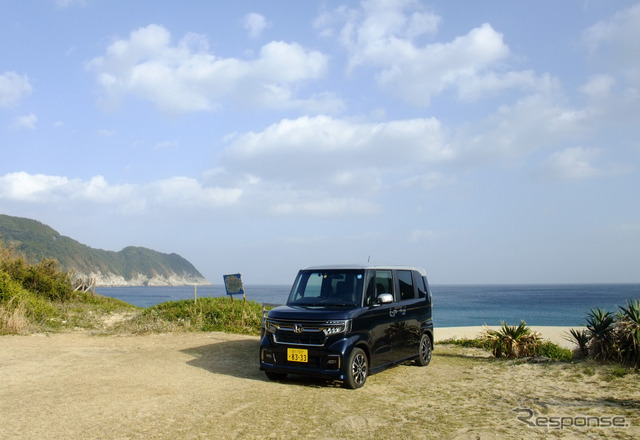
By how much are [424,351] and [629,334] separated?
154 inches

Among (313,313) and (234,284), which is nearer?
(313,313)

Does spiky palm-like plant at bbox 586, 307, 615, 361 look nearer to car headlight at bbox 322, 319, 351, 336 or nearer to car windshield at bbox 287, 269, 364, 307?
car windshield at bbox 287, 269, 364, 307

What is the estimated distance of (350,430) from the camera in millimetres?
5918

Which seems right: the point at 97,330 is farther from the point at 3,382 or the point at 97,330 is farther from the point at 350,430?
the point at 350,430

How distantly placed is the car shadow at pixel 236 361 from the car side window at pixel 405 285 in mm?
2383

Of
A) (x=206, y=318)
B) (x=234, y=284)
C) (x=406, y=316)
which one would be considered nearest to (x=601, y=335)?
(x=406, y=316)

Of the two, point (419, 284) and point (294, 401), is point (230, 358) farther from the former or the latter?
point (419, 284)

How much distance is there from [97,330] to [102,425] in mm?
12334

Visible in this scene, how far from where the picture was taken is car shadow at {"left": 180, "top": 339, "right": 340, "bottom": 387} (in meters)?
8.97

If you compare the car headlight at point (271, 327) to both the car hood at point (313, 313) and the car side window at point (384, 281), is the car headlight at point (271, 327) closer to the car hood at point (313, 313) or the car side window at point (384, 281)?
the car hood at point (313, 313)

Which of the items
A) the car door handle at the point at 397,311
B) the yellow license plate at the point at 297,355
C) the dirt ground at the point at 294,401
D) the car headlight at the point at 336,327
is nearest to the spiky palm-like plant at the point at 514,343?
the dirt ground at the point at 294,401

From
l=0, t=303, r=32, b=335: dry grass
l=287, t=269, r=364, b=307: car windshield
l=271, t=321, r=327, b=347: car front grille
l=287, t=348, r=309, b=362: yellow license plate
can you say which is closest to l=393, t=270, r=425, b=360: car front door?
l=287, t=269, r=364, b=307: car windshield

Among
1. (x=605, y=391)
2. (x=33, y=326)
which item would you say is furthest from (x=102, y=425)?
(x=33, y=326)

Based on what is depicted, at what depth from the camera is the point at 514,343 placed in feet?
38.5
